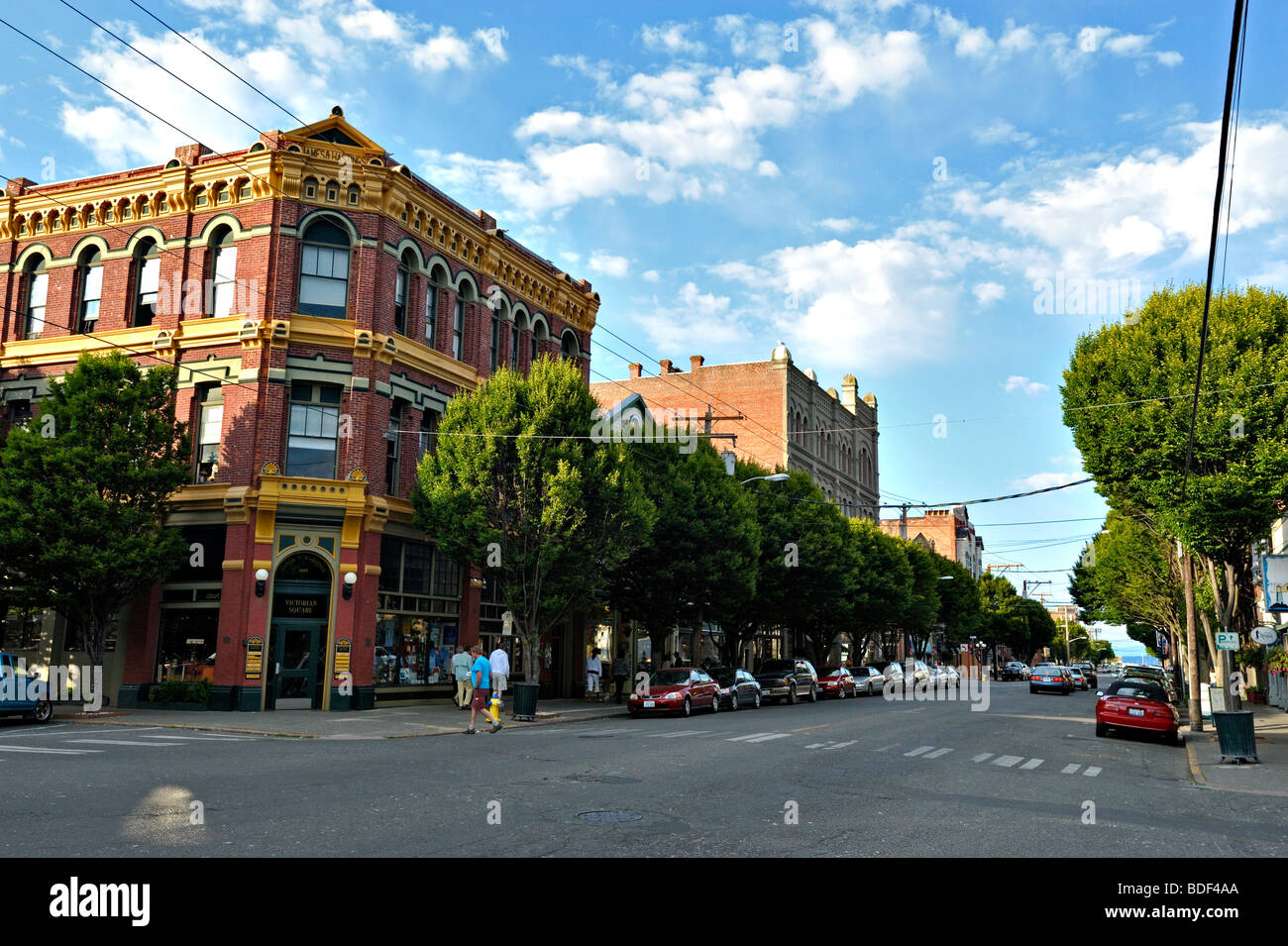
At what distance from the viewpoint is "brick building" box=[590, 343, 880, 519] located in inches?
2372

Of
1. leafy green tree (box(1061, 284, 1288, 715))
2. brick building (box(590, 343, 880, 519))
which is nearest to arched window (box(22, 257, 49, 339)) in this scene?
leafy green tree (box(1061, 284, 1288, 715))

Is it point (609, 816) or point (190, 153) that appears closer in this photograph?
point (609, 816)

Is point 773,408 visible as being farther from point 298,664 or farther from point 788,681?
point 298,664

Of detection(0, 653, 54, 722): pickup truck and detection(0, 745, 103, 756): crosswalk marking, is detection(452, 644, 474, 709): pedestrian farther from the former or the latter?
detection(0, 745, 103, 756): crosswalk marking

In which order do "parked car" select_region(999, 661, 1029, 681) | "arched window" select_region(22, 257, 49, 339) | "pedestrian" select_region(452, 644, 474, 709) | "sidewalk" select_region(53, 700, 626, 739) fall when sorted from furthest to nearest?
"parked car" select_region(999, 661, 1029, 681) < "arched window" select_region(22, 257, 49, 339) < "pedestrian" select_region(452, 644, 474, 709) < "sidewalk" select_region(53, 700, 626, 739)

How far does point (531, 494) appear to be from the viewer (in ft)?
83.9

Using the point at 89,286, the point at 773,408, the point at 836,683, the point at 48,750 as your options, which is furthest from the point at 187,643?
the point at 773,408

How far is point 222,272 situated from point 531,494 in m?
11.3

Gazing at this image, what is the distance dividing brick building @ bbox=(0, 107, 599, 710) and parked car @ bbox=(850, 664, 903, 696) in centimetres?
2246

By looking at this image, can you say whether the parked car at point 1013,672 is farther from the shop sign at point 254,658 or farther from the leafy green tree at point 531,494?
the shop sign at point 254,658

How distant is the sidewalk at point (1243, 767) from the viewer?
14648 mm

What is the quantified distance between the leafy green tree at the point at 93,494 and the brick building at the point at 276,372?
1.68 meters

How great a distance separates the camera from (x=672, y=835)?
8.68 metres
